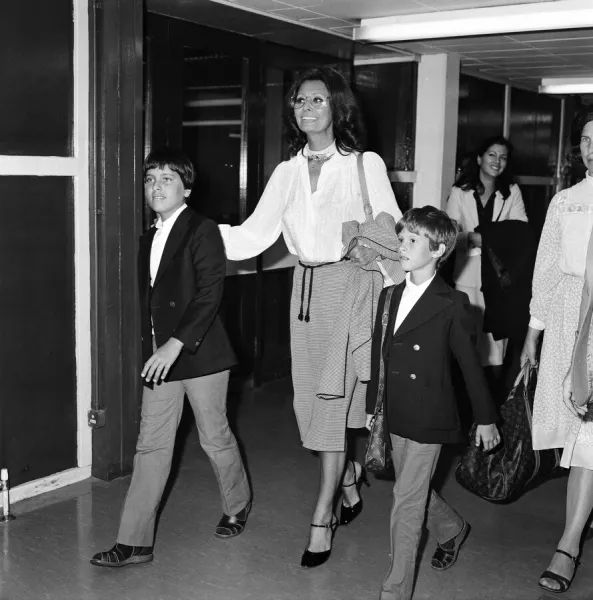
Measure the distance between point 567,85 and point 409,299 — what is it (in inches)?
261

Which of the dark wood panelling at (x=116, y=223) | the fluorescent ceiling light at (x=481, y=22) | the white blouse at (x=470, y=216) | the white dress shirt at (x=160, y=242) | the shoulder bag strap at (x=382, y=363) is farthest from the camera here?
the white blouse at (x=470, y=216)

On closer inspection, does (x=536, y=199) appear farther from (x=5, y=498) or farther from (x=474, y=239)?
(x=5, y=498)

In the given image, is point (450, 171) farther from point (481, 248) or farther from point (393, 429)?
point (393, 429)

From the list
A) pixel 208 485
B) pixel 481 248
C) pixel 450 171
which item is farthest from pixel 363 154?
pixel 450 171

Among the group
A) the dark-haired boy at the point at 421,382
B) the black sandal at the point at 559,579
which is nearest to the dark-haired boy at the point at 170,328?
the dark-haired boy at the point at 421,382

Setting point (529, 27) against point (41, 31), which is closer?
point (41, 31)

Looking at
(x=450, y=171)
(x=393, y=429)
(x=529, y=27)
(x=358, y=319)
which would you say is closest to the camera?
(x=393, y=429)

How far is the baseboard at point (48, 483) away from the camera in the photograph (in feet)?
13.0

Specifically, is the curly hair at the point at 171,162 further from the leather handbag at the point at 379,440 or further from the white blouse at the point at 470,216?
the white blouse at the point at 470,216

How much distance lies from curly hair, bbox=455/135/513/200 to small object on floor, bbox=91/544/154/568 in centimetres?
350

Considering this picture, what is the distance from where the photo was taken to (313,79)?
3.41 m

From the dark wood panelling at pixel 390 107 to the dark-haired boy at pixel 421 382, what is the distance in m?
4.49

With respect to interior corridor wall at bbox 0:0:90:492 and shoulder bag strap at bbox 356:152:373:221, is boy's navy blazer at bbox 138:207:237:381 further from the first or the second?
interior corridor wall at bbox 0:0:90:492

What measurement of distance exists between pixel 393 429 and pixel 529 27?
10.9 feet
